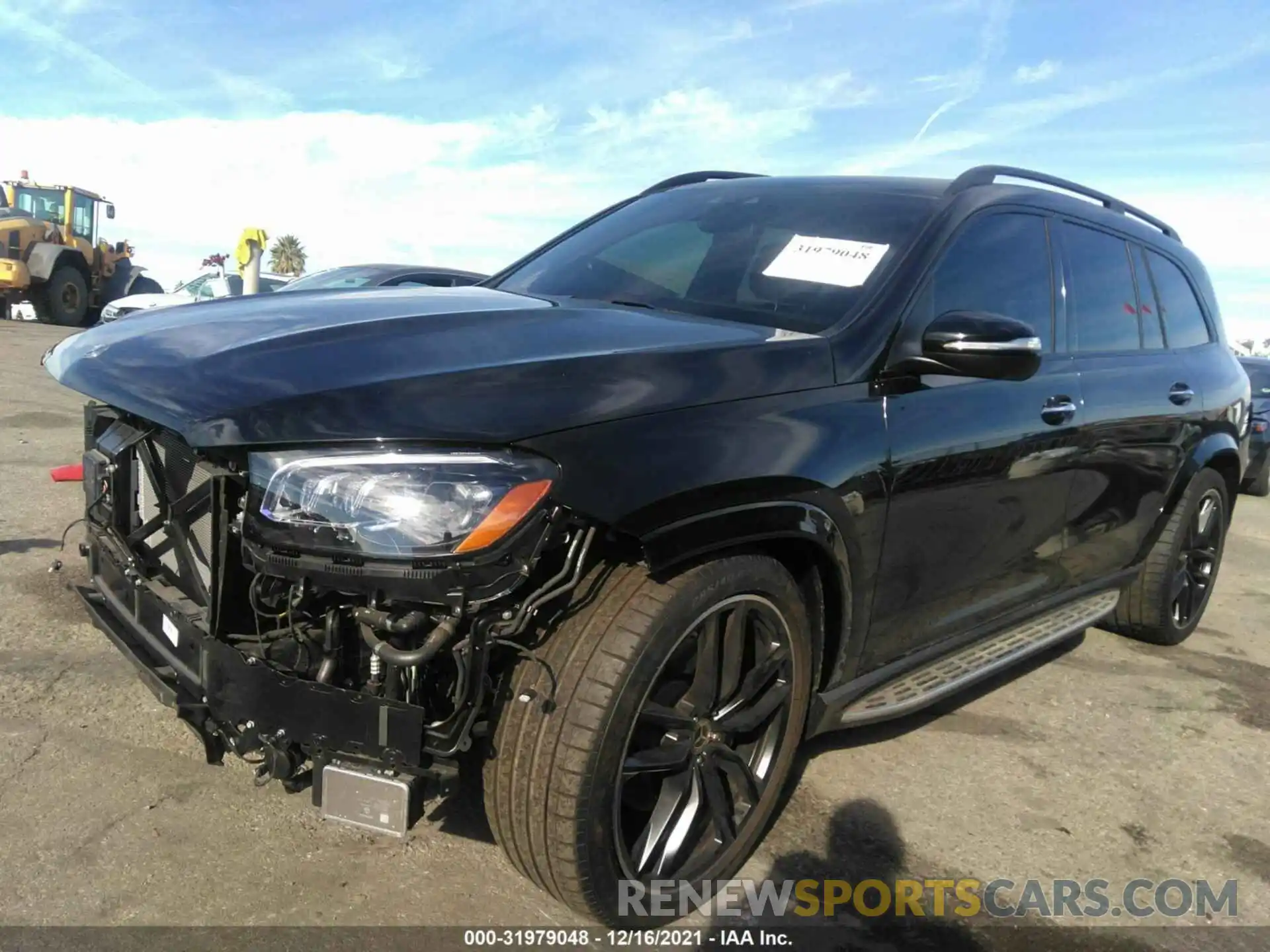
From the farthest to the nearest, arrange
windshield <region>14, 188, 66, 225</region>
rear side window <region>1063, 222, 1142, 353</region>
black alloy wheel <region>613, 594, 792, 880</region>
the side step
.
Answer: windshield <region>14, 188, 66, 225</region> → rear side window <region>1063, 222, 1142, 353</region> → the side step → black alloy wheel <region>613, 594, 792, 880</region>

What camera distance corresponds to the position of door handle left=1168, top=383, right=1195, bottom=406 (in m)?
4.08

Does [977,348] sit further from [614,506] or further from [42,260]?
[42,260]

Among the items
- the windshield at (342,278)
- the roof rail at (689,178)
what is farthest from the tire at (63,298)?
the roof rail at (689,178)

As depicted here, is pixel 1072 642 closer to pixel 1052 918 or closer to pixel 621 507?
pixel 1052 918

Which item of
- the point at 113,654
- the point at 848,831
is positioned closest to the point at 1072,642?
the point at 848,831

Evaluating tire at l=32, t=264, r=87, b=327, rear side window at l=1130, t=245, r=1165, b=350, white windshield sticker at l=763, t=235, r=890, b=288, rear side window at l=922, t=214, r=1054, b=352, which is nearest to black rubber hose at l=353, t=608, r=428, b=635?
white windshield sticker at l=763, t=235, r=890, b=288

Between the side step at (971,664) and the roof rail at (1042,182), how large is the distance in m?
1.47

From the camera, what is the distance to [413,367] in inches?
79.4

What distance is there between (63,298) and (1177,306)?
20.8 m

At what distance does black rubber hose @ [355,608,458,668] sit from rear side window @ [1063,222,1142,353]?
105 inches
